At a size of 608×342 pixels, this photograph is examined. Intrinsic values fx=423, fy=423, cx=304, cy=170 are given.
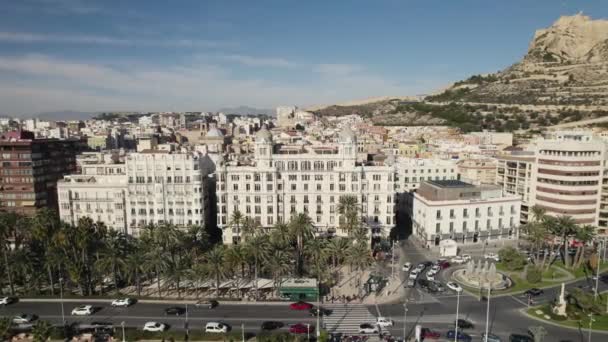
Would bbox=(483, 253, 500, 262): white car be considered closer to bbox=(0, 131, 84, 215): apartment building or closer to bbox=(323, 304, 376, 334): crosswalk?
bbox=(323, 304, 376, 334): crosswalk

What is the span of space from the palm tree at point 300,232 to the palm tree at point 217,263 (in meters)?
16.7

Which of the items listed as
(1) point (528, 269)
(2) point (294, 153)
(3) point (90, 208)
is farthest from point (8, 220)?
(1) point (528, 269)

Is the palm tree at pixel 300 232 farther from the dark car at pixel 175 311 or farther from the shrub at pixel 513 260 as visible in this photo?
the shrub at pixel 513 260

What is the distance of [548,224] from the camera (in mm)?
99062

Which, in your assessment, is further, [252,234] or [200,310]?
[252,234]

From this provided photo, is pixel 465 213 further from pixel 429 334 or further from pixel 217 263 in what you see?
pixel 217 263

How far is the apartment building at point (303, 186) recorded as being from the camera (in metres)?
108

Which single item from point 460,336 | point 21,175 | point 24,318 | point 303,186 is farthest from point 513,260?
point 21,175

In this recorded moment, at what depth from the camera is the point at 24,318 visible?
73.2 m

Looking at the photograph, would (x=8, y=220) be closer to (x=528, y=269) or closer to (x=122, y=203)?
(x=122, y=203)

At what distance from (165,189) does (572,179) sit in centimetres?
10881

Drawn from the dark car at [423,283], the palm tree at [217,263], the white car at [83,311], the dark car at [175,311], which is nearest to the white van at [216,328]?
the dark car at [175,311]

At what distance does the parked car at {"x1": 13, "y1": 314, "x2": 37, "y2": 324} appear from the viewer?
72500mm

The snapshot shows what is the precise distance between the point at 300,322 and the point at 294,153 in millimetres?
51384
